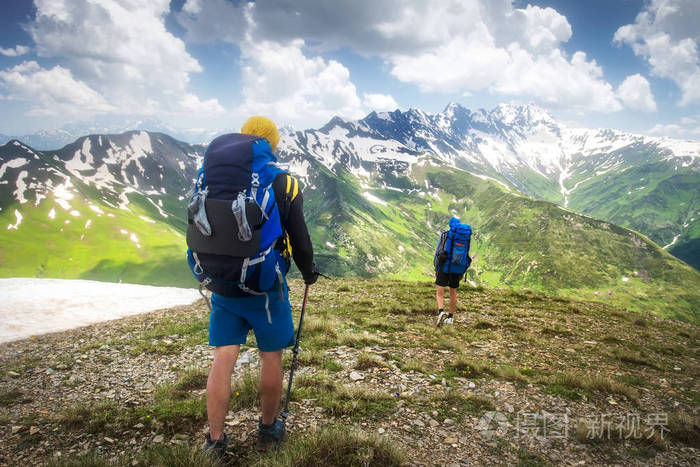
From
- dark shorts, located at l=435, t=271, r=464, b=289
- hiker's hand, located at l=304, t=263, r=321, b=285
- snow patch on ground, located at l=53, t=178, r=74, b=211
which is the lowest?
dark shorts, located at l=435, t=271, r=464, b=289

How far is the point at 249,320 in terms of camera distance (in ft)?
13.1

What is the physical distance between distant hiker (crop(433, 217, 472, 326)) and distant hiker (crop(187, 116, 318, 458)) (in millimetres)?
7965

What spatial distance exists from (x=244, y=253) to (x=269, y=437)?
95.7 inches

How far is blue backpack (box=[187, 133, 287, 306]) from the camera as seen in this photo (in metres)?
3.64

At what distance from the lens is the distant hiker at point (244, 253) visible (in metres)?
Answer: 3.66

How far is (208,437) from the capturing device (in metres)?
3.87

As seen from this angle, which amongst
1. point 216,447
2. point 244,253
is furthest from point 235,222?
point 216,447

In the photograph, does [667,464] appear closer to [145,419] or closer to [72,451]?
[145,419]

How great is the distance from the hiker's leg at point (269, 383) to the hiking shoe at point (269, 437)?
4.5 inches

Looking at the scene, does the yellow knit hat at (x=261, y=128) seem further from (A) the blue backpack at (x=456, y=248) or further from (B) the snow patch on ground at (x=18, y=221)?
(B) the snow patch on ground at (x=18, y=221)

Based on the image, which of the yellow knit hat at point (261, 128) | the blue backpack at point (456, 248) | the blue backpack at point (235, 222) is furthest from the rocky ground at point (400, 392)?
the yellow knit hat at point (261, 128)

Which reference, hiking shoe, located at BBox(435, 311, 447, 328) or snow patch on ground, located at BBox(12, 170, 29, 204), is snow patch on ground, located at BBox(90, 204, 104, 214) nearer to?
snow patch on ground, located at BBox(12, 170, 29, 204)

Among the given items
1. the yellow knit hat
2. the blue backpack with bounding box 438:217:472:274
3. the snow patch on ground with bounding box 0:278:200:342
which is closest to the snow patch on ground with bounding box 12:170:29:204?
the snow patch on ground with bounding box 0:278:200:342

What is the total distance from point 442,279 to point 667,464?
7188 mm
